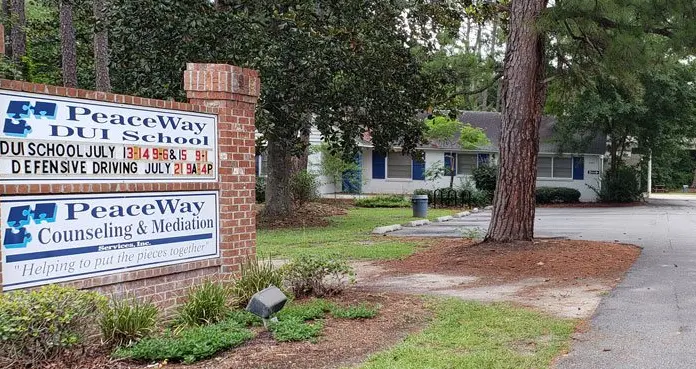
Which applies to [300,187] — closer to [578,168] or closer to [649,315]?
[649,315]

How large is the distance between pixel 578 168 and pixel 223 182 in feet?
97.6

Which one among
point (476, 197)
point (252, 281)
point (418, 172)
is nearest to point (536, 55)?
point (252, 281)

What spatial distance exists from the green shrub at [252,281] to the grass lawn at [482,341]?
6.05 ft

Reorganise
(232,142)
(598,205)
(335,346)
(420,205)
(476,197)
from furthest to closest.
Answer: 1. (598,205)
2. (476,197)
3. (420,205)
4. (232,142)
5. (335,346)

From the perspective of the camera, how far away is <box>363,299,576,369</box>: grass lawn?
5105mm

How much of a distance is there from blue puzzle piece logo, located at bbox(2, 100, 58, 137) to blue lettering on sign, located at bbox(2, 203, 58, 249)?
614 millimetres

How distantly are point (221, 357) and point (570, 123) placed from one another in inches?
1116

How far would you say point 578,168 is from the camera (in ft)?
111

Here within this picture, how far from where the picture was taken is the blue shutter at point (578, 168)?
110ft

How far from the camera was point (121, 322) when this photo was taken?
5469mm

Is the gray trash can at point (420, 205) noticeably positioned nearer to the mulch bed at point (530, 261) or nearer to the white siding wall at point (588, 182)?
the mulch bed at point (530, 261)

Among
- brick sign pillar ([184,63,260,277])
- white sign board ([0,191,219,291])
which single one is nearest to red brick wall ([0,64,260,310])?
brick sign pillar ([184,63,260,277])

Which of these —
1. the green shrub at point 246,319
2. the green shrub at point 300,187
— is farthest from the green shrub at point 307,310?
the green shrub at point 300,187

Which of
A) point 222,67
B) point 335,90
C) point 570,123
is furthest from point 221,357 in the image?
point 570,123
